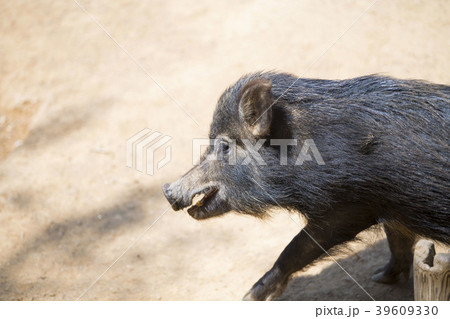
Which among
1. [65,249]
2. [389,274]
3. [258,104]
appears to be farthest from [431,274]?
[65,249]

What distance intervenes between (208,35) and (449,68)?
3.04 metres

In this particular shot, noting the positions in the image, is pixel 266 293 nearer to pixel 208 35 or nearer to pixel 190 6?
pixel 208 35

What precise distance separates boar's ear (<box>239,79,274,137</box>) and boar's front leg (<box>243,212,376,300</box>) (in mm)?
734

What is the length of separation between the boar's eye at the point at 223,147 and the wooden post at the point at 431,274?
1.38 m

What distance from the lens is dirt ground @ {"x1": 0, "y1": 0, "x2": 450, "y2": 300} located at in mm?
5055

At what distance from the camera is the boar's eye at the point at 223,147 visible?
389 cm

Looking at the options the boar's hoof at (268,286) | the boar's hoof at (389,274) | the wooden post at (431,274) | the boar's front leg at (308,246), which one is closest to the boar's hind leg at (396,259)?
the boar's hoof at (389,274)

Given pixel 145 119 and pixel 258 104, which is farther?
pixel 145 119

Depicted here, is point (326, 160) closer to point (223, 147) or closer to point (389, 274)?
point (223, 147)

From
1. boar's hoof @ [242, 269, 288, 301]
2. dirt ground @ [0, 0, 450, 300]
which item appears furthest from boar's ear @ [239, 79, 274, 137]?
dirt ground @ [0, 0, 450, 300]

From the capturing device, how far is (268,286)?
13.0 ft

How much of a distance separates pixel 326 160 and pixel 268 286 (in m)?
1.05

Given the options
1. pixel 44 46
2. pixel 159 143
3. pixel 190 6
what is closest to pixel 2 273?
pixel 159 143

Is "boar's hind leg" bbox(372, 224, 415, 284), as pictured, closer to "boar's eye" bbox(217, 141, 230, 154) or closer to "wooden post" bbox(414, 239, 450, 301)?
"wooden post" bbox(414, 239, 450, 301)
